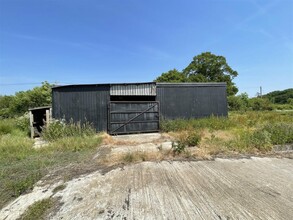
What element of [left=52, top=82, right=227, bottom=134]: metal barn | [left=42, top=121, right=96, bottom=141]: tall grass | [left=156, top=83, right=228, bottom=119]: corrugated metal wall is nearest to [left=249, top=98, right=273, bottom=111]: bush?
[left=156, top=83, right=228, bottom=119]: corrugated metal wall

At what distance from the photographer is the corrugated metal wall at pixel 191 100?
10094mm

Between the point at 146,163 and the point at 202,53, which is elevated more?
the point at 202,53

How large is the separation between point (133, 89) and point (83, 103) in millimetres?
2624

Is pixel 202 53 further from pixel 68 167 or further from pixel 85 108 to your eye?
pixel 68 167

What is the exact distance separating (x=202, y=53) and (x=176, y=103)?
27563 mm

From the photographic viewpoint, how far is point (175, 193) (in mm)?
3059

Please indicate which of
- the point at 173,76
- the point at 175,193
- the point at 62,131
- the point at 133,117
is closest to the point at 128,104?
the point at 133,117

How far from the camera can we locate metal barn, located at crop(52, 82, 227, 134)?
892 cm

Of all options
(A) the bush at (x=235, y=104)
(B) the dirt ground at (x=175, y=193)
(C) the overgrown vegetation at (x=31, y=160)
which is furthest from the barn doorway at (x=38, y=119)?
(A) the bush at (x=235, y=104)

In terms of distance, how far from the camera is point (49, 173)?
13.4 ft

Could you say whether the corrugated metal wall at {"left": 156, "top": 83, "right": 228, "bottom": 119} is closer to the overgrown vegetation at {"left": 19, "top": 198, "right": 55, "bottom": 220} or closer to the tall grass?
the tall grass

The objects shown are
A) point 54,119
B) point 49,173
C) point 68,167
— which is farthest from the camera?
point 54,119

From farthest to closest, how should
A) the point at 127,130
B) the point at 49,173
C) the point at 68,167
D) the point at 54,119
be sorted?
1. the point at 127,130
2. the point at 54,119
3. the point at 68,167
4. the point at 49,173

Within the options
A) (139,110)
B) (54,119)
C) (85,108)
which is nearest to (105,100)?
(85,108)
